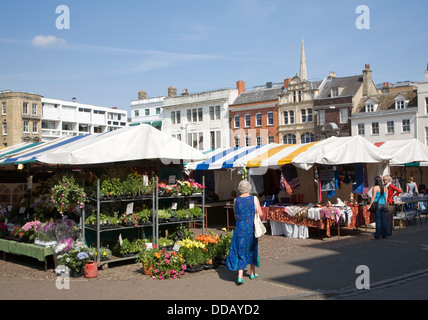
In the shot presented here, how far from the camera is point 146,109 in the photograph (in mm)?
69062

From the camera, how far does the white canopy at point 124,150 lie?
919 cm

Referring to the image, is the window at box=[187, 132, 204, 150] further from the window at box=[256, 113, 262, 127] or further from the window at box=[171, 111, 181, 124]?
the window at box=[256, 113, 262, 127]

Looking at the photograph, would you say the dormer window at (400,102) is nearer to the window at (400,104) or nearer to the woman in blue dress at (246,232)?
the window at (400,104)

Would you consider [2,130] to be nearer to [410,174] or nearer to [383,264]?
[410,174]

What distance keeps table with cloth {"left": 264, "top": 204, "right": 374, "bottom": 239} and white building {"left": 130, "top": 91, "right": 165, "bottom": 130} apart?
5123cm

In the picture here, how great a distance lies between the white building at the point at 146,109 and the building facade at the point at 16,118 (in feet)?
50.6

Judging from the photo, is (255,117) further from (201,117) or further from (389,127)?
(389,127)

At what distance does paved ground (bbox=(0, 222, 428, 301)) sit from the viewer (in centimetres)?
708

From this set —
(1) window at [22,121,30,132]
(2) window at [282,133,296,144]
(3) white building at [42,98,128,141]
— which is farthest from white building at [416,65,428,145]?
(3) white building at [42,98,128,141]

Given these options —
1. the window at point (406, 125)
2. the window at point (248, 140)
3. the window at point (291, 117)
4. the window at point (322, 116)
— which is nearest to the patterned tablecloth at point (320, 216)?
the window at point (406, 125)

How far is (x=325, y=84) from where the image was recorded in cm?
5112

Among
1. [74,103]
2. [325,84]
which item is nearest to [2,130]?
[74,103]

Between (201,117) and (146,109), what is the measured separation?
45.6 feet

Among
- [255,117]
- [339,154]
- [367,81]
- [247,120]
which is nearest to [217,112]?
[247,120]
